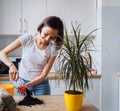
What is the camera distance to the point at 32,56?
5.93ft

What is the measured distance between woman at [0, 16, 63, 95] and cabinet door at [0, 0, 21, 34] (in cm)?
136

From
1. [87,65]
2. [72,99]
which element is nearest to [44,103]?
[72,99]

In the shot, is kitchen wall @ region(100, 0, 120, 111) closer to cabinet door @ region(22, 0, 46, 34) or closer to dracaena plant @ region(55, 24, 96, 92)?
cabinet door @ region(22, 0, 46, 34)

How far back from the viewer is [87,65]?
4.58ft

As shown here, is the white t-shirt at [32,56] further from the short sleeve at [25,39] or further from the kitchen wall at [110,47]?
the kitchen wall at [110,47]

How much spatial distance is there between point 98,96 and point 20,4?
5.37 feet


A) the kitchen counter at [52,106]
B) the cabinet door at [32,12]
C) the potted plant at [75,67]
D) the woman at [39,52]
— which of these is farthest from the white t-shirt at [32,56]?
the cabinet door at [32,12]

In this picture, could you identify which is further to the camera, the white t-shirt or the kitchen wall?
the kitchen wall

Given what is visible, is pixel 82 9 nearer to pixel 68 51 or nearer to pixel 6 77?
pixel 6 77

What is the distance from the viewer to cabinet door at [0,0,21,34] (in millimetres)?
3082

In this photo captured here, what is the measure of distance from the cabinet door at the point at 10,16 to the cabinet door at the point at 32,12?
0.08m

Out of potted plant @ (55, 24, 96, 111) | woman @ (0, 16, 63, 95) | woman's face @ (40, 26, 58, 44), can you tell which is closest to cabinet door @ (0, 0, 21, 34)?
woman @ (0, 16, 63, 95)

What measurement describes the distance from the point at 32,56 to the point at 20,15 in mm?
1459

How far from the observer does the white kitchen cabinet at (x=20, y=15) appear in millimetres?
3090
